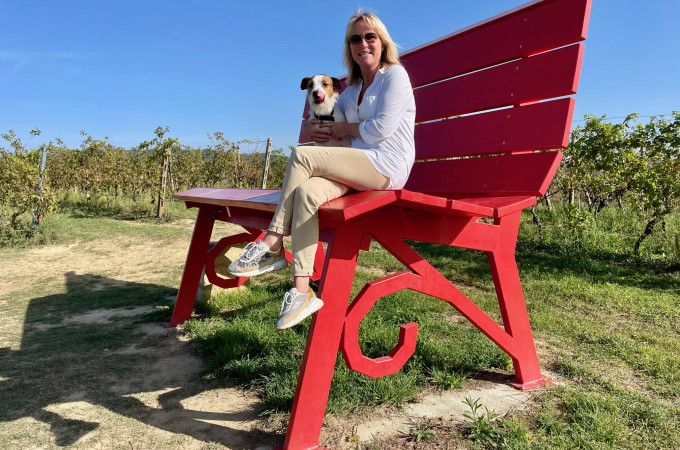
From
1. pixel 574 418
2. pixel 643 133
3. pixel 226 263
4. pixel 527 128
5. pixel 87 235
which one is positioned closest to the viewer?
pixel 574 418

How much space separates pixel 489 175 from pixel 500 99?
0.42 metres

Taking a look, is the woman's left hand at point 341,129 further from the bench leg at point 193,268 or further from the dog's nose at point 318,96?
the bench leg at point 193,268

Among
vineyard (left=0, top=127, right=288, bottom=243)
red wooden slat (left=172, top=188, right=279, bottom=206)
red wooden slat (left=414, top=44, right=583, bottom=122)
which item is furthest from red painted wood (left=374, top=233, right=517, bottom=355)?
vineyard (left=0, top=127, right=288, bottom=243)

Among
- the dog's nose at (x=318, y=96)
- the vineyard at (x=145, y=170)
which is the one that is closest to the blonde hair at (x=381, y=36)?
the dog's nose at (x=318, y=96)

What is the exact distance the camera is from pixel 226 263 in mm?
3863

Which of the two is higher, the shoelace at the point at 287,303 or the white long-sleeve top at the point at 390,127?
the white long-sleeve top at the point at 390,127

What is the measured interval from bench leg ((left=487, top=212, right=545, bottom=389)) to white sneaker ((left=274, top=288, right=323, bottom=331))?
113 centimetres

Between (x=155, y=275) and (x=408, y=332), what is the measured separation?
14.1 ft

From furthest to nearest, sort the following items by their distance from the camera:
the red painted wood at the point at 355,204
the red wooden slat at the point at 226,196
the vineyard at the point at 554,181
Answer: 1. the vineyard at the point at 554,181
2. the red wooden slat at the point at 226,196
3. the red painted wood at the point at 355,204

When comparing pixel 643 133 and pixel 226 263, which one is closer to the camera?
pixel 226 263

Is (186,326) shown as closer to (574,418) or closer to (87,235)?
(574,418)

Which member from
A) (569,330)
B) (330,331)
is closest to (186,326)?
(330,331)

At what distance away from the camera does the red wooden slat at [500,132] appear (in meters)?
2.14

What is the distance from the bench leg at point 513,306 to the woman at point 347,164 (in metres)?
0.76
